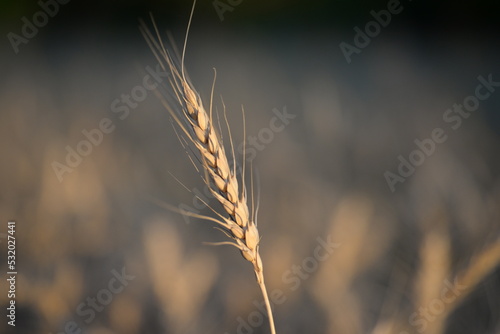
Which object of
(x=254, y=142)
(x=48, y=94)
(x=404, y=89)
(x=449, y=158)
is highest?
(x=48, y=94)

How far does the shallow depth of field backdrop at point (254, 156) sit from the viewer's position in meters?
0.84

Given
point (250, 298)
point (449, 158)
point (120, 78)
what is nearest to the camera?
point (250, 298)

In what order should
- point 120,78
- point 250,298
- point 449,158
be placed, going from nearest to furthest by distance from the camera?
point 250,298 < point 449,158 < point 120,78

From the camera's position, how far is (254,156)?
3.28 ft

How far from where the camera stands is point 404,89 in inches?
40.5

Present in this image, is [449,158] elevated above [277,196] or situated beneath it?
situated beneath

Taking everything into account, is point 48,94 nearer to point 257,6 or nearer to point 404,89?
point 257,6

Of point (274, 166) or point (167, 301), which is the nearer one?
point (167, 301)

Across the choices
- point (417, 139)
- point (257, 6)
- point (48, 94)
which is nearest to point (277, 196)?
point (417, 139)

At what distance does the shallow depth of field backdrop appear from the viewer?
0.84 m

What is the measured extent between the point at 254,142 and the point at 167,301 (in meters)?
0.36

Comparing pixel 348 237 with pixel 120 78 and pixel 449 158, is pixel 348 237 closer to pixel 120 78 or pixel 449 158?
pixel 449 158

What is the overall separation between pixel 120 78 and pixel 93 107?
0.09 metres

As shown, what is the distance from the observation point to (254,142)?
38.9 inches
